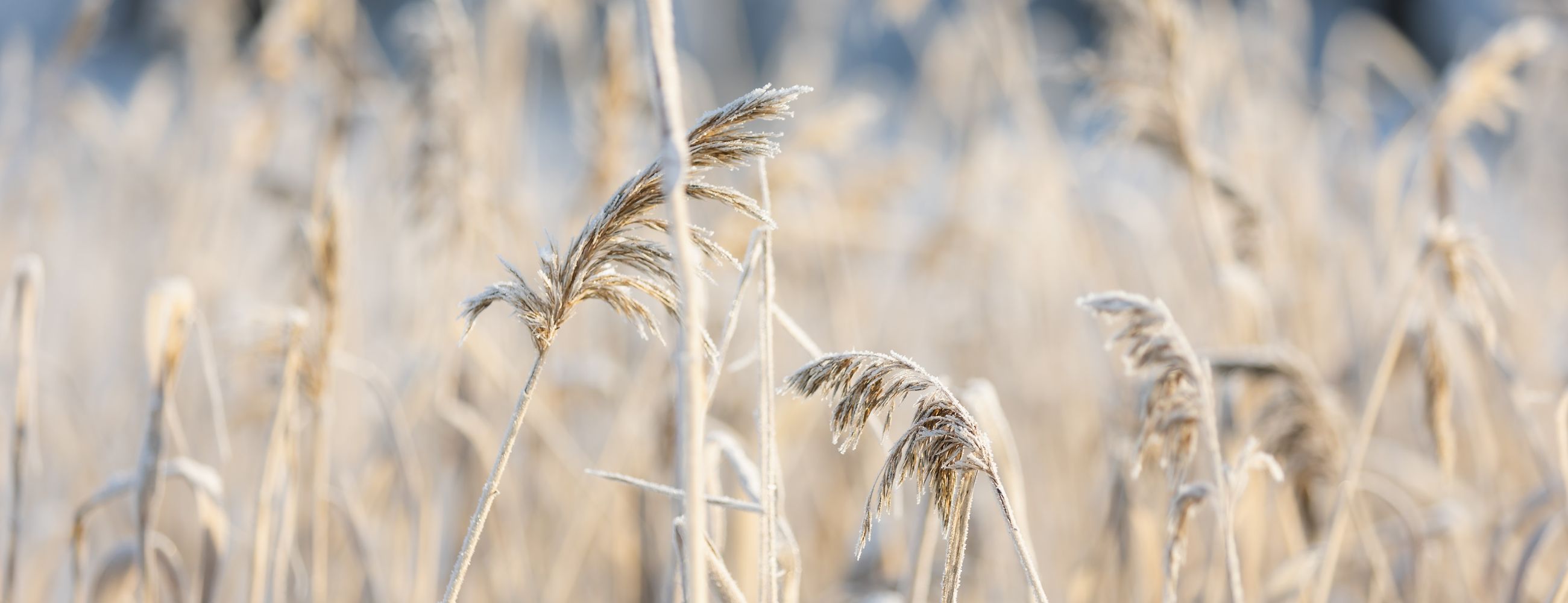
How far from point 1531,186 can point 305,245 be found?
99.2 inches

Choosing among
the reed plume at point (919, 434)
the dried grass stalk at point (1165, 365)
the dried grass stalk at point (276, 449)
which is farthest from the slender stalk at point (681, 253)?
the dried grass stalk at point (276, 449)

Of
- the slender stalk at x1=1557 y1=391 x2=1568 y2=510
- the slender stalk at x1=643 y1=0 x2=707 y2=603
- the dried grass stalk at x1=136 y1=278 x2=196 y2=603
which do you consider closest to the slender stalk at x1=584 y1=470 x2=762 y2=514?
the slender stalk at x1=643 y1=0 x2=707 y2=603

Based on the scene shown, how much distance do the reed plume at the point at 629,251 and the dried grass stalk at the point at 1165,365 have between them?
254 mm

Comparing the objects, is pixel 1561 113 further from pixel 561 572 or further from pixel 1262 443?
pixel 561 572

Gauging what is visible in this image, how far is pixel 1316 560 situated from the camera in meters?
0.99

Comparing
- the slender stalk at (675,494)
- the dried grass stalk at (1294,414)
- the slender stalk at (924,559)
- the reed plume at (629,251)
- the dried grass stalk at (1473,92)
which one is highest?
the dried grass stalk at (1473,92)

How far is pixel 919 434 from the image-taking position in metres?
0.55

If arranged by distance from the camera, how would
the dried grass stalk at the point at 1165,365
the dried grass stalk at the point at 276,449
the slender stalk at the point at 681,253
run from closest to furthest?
the slender stalk at the point at 681,253 → the dried grass stalk at the point at 1165,365 → the dried grass stalk at the point at 276,449

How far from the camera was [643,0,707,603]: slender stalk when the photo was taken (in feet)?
1.34

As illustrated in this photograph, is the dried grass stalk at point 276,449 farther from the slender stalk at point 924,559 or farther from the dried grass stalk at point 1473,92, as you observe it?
the dried grass stalk at point 1473,92

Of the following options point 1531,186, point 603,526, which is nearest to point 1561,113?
point 1531,186

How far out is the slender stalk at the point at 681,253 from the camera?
0.41 metres

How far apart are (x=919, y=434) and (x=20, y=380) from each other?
720 millimetres

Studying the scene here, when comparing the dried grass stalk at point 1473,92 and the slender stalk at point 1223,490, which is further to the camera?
the dried grass stalk at point 1473,92
